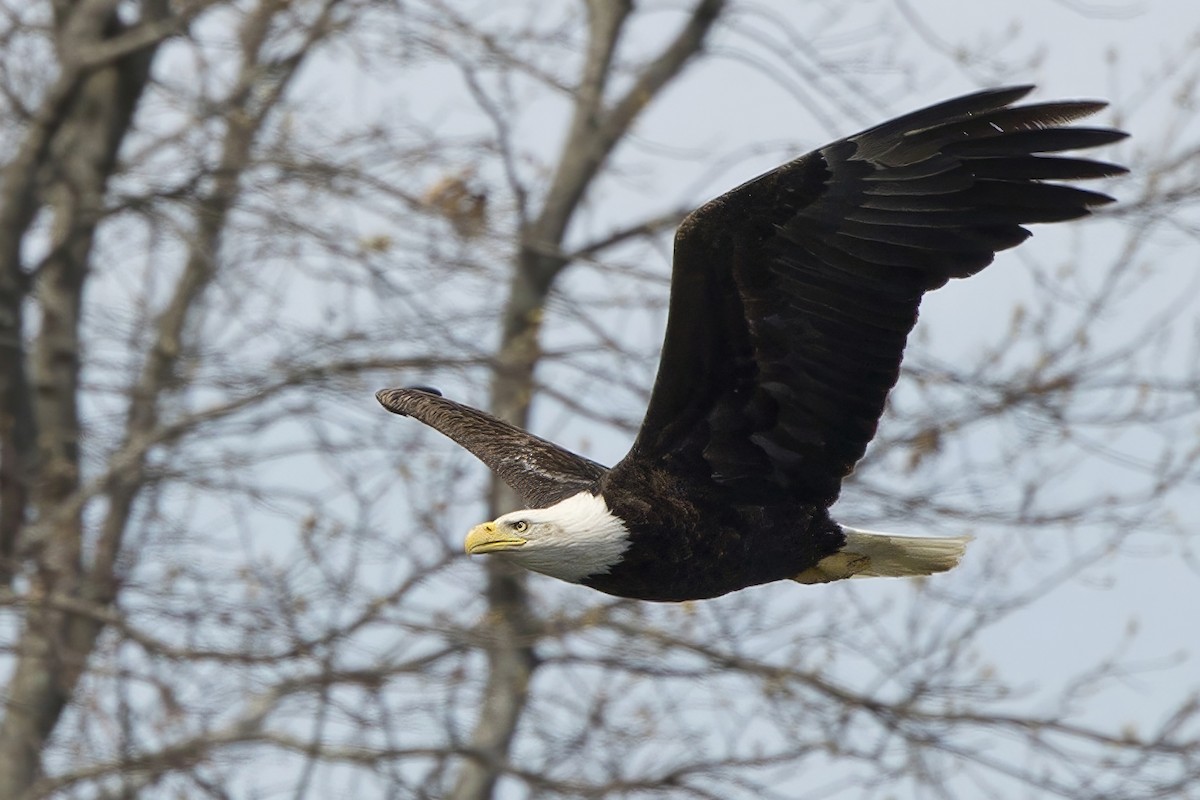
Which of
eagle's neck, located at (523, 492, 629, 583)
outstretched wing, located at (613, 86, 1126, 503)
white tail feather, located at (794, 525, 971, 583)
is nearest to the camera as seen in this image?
outstretched wing, located at (613, 86, 1126, 503)

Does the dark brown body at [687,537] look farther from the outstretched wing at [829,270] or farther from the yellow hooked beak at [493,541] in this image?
the yellow hooked beak at [493,541]

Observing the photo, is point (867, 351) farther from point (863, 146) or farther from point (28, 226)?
point (28, 226)

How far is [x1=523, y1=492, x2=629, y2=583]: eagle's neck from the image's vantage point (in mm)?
6059

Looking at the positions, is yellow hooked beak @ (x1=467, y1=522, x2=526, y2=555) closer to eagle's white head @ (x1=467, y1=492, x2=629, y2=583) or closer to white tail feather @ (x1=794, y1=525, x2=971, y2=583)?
eagle's white head @ (x1=467, y1=492, x2=629, y2=583)

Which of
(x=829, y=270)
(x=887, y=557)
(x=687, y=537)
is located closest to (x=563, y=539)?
(x=687, y=537)

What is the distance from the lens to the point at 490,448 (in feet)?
23.6

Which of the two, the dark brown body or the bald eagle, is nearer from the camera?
the bald eagle

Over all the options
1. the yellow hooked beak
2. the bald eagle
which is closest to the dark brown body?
the bald eagle

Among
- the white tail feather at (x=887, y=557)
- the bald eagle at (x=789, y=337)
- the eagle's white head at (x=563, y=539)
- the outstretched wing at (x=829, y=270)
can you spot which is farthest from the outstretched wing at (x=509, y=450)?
the white tail feather at (x=887, y=557)

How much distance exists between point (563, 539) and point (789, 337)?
83 centimetres

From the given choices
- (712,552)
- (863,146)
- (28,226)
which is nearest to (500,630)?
(28,226)

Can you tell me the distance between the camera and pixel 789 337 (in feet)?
19.9

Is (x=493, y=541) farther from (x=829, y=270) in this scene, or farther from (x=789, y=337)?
(x=829, y=270)

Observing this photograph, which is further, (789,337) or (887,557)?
(887,557)
